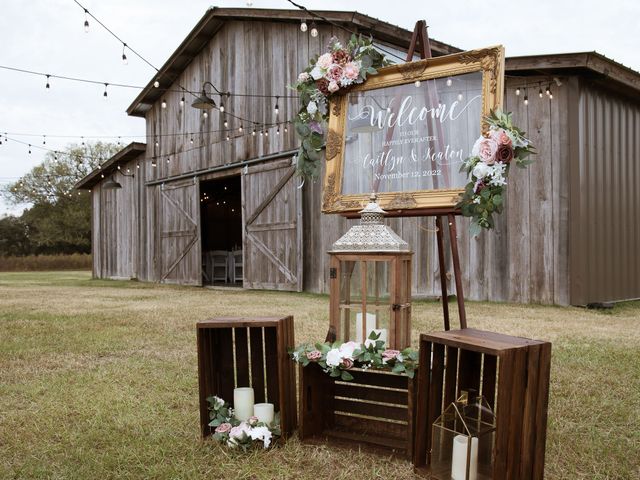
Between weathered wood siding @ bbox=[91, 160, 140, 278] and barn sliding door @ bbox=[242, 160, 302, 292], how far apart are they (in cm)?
464

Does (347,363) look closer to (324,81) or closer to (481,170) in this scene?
(481,170)

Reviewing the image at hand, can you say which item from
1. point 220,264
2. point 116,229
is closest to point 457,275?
point 220,264

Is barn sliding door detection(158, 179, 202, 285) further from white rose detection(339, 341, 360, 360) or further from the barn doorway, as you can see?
white rose detection(339, 341, 360, 360)

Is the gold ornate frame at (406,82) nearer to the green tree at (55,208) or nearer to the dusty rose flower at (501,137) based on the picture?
the dusty rose flower at (501,137)

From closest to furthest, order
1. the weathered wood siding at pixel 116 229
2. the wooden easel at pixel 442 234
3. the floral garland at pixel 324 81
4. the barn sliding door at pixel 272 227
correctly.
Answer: the wooden easel at pixel 442 234
the floral garland at pixel 324 81
the barn sliding door at pixel 272 227
the weathered wood siding at pixel 116 229

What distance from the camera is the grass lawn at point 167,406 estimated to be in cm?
203

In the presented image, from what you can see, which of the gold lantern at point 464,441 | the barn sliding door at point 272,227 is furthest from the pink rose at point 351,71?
the barn sliding door at point 272,227

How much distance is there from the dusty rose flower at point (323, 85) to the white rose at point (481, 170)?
0.95m

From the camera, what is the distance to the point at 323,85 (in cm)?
291

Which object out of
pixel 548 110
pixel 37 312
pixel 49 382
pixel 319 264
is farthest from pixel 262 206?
pixel 49 382

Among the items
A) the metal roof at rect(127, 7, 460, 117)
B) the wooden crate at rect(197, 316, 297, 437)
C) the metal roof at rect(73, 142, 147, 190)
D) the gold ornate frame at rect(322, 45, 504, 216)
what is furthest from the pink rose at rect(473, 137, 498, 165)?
the metal roof at rect(73, 142, 147, 190)

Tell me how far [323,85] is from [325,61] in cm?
12

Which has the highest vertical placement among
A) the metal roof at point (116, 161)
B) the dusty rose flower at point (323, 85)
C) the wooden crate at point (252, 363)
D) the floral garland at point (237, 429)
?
the metal roof at point (116, 161)

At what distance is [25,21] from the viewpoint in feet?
39.0
